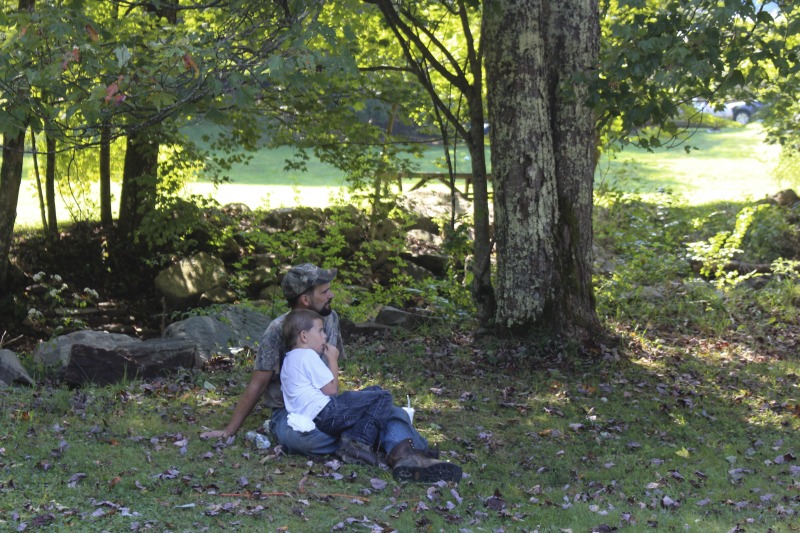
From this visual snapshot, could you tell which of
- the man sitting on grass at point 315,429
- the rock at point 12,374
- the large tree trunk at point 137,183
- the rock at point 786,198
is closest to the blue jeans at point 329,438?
the man sitting on grass at point 315,429

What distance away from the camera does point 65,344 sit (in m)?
8.66

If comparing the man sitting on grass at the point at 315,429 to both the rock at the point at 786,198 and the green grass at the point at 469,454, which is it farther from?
the rock at the point at 786,198

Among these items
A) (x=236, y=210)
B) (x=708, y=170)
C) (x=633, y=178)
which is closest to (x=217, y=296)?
(x=236, y=210)

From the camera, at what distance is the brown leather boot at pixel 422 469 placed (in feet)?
18.3

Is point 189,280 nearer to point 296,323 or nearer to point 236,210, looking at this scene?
point 236,210

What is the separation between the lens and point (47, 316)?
13.8m

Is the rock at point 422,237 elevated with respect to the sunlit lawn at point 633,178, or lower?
lower

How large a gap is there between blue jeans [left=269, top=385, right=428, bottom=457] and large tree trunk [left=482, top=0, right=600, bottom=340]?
11.2ft

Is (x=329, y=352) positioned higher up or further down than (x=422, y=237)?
further down

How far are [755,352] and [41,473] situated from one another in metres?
7.87

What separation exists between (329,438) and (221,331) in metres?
3.70

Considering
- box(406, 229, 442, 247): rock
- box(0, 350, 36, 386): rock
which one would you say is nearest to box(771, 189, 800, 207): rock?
box(406, 229, 442, 247): rock

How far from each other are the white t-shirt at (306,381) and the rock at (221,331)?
9.48ft

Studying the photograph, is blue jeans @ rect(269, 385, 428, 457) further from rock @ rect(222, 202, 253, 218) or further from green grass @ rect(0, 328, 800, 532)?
rock @ rect(222, 202, 253, 218)
